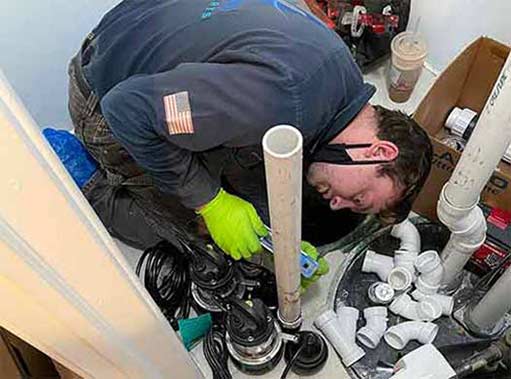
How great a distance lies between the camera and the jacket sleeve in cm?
110

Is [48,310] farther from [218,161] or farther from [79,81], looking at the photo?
[79,81]

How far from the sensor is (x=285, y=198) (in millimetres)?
958

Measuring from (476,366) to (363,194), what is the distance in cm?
41

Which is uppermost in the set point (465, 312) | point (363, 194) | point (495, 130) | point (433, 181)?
point (495, 130)

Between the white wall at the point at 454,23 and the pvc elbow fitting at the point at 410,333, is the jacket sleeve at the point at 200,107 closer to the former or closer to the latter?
the pvc elbow fitting at the point at 410,333

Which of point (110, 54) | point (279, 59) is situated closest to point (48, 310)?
point (279, 59)

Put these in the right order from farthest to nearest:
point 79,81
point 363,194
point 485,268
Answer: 1. point 485,268
2. point 79,81
3. point 363,194

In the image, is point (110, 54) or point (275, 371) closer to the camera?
point (110, 54)

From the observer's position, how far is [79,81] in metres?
1.41

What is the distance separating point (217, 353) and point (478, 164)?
701mm

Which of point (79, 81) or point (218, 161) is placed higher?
point (79, 81)

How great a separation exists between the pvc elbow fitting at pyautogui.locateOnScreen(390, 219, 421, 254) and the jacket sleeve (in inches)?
20.4

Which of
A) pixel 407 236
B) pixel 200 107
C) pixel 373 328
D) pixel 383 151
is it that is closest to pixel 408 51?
pixel 407 236

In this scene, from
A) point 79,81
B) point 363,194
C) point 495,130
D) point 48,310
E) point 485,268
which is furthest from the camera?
point 485,268
